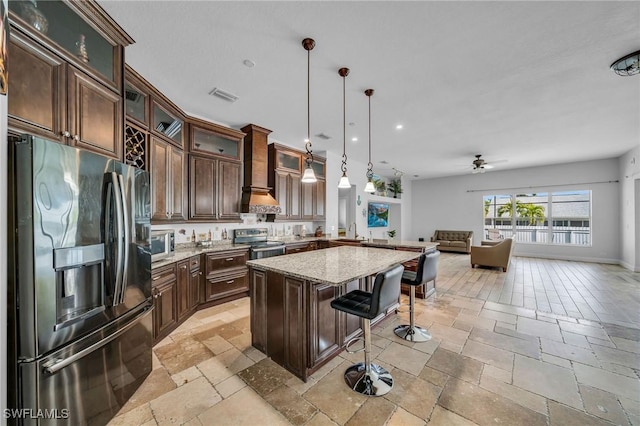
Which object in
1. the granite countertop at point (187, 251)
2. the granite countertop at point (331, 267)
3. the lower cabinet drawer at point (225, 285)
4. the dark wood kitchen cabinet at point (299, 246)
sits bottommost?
the lower cabinet drawer at point (225, 285)

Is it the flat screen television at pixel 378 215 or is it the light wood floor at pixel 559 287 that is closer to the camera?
the light wood floor at pixel 559 287

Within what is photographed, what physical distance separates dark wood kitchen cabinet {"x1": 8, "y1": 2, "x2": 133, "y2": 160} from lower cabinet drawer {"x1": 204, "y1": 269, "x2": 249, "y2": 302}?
2.13 meters

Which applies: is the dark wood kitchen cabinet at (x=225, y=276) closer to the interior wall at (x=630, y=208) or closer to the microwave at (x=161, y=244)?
the microwave at (x=161, y=244)

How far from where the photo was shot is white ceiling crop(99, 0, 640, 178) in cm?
187

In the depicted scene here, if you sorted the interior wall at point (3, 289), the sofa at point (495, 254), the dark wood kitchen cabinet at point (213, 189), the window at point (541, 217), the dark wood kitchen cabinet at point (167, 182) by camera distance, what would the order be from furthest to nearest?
the window at point (541, 217) < the sofa at point (495, 254) < the dark wood kitchen cabinet at point (213, 189) < the dark wood kitchen cabinet at point (167, 182) < the interior wall at point (3, 289)

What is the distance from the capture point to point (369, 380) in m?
1.91

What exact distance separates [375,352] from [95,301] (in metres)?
2.32

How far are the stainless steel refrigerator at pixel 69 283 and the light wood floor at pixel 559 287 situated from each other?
4613 mm

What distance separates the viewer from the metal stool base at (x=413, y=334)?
2637mm

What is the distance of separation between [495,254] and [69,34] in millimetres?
7806

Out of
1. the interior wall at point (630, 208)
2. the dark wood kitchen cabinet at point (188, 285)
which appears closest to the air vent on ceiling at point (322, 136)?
the dark wood kitchen cabinet at point (188, 285)

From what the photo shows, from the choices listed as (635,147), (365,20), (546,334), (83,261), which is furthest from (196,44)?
(635,147)

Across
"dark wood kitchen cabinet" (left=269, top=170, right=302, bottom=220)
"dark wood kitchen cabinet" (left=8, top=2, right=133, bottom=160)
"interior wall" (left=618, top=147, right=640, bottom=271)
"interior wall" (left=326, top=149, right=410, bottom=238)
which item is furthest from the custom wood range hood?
"interior wall" (left=618, top=147, right=640, bottom=271)

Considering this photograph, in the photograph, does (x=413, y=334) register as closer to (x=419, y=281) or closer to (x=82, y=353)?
(x=419, y=281)
